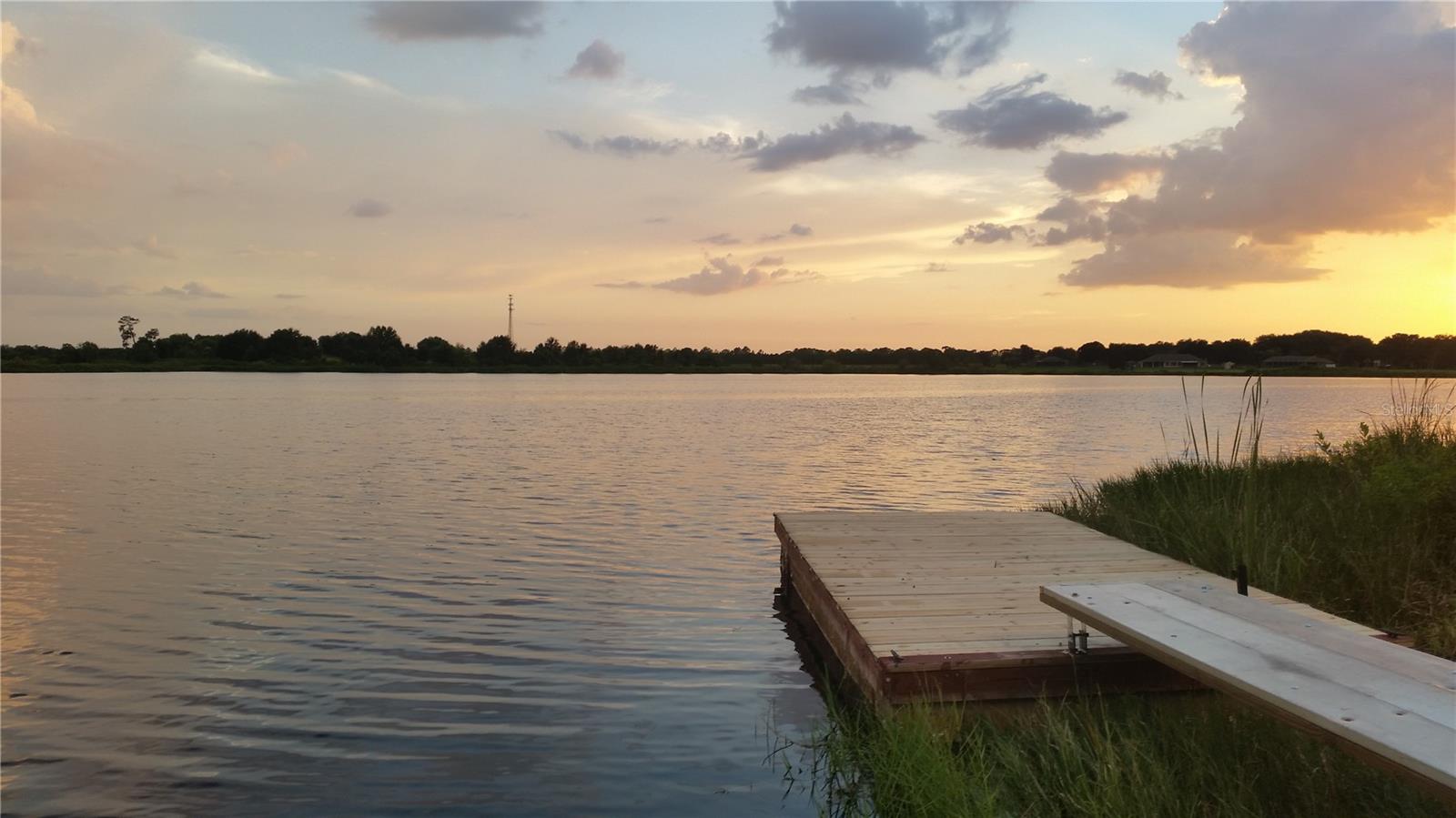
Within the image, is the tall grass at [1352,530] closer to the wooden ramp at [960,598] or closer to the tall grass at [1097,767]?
the wooden ramp at [960,598]

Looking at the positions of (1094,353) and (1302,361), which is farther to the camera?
(1094,353)

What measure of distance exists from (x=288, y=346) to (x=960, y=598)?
139401 millimetres

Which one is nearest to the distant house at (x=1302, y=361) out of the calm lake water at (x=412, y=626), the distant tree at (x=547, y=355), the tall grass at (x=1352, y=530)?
the distant tree at (x=547, y=355)

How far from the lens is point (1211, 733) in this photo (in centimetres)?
474

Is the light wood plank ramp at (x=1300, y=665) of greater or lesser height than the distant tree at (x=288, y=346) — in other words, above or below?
below

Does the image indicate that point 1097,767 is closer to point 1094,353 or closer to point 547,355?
point 547,355

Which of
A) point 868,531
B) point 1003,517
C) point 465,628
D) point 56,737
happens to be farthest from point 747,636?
point 56,737

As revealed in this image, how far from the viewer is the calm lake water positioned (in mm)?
5766

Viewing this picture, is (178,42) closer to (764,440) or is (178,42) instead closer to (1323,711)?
(764,440)

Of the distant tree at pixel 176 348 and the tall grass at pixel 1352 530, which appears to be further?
the distant tree at pixel 176 348

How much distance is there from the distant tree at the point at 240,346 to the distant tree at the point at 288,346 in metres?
1.03

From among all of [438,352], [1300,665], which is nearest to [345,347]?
[438,352]

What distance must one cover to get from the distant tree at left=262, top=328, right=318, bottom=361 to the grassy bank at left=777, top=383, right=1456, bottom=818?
138426mm

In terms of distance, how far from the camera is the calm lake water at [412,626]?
577 centimetres
